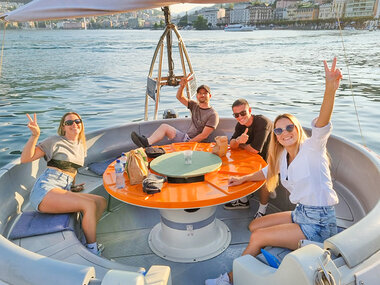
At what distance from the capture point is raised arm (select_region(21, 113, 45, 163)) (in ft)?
8.80

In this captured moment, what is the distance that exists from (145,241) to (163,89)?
12015 mm

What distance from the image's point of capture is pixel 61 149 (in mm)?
2945

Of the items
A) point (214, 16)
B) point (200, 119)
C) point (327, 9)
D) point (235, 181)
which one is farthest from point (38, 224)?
point (214, 16)

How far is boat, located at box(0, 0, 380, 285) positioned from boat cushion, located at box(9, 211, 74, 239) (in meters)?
0.04

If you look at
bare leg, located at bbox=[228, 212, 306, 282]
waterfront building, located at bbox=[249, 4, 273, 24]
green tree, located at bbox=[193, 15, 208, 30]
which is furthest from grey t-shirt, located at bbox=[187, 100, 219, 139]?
waterfront building, located at bbox=[249, 4, 273, 24]

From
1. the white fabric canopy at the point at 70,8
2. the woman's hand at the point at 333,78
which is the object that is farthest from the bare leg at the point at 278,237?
the white fabric canopy at the point at 70,8

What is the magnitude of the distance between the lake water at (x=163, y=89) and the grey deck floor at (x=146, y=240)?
12.4ft

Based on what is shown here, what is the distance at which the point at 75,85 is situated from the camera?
16125 mm

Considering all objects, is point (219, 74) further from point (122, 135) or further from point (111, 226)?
point (111, 226)

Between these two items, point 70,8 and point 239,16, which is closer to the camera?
point 70,8

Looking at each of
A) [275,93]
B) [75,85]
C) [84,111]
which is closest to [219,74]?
[275,93]

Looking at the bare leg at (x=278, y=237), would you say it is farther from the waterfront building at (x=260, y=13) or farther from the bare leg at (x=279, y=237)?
the waterfront building at (x=260, y=13)

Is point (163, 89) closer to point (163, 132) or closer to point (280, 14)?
point (163, 132)

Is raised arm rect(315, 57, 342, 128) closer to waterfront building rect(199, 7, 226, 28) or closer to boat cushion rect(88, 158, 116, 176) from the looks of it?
boat cushion rect(88, 158, 116, 176)
